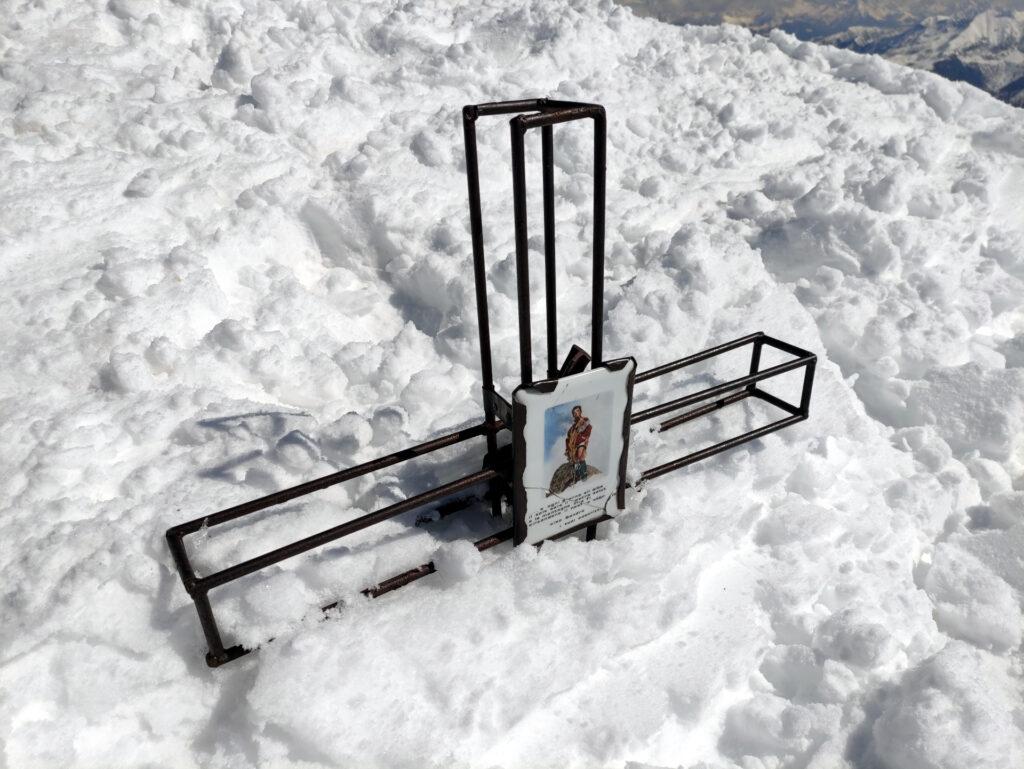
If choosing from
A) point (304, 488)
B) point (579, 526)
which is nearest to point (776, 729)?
point (579, 526)

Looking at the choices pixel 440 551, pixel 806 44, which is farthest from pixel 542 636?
pixel 806 44

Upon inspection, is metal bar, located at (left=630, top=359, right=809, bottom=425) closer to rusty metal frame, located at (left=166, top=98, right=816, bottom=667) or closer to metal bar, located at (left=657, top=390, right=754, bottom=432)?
rusty metal frame, located at (left=166, top=98, right=816, bottom=667)

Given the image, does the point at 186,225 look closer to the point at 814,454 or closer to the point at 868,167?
the point at 814,454

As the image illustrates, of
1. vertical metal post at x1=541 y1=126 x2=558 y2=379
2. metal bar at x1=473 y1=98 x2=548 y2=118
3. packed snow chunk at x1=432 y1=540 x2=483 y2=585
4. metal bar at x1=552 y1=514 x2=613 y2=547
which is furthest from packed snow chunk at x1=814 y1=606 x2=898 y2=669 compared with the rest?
metal bar at x1=473 y1=98 x2=548 y2=118

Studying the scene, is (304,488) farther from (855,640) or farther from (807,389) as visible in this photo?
(807,389)

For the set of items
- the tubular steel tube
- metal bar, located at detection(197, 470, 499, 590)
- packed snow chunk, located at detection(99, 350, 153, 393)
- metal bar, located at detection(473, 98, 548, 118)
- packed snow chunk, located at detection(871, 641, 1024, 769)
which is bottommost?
packed snow chunk, located at detection(871, 641, 1024, 769)

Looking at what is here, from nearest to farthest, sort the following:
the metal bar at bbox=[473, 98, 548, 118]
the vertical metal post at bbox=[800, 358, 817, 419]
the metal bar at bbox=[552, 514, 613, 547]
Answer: the metal bar at bbox=[473, 98, 548, 118]
the metal bar at bbox=[552, 514, 613, 547]
the vertical metal post at bbox=[800, 358, 817, 419]

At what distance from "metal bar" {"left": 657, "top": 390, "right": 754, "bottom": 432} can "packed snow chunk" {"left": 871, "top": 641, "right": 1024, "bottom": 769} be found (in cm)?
136

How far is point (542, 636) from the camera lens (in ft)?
8.30

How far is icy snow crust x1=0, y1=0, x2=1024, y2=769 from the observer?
2.36 m

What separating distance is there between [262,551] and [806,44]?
8.27 meters

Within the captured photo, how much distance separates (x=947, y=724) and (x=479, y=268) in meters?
2.12

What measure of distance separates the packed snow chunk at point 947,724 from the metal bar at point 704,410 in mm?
1360

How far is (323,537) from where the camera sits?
7.59ft
